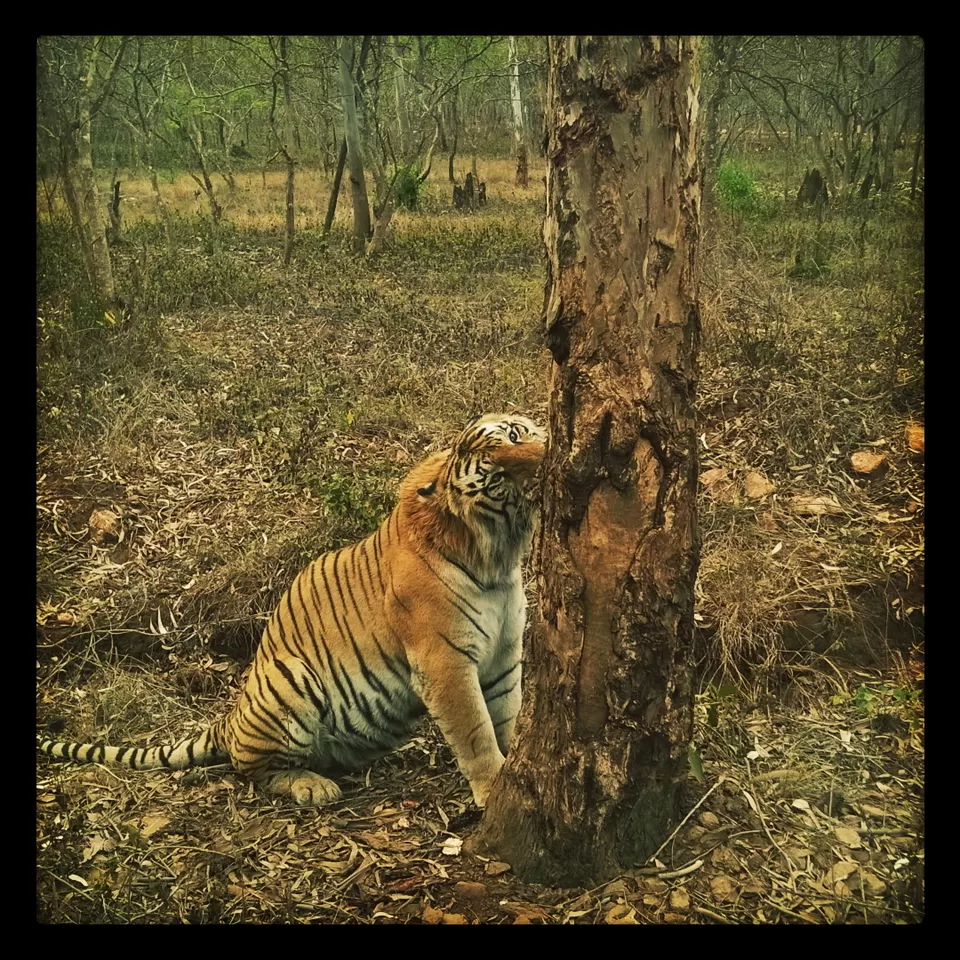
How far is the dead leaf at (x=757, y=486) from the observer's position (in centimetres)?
486

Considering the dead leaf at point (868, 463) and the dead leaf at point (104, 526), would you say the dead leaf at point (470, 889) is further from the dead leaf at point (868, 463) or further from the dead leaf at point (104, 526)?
the dead leaf at point (868, 463)

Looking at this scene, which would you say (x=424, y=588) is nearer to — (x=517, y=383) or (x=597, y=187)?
(x=597, y=187)

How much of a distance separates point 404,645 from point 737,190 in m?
5.44

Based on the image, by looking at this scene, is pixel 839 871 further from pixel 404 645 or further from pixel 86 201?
pixel 86 201

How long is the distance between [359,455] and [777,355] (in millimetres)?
2549

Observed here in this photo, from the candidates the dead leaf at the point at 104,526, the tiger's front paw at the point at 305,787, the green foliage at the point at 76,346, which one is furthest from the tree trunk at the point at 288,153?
the tiger's front paw at the point at 305,787

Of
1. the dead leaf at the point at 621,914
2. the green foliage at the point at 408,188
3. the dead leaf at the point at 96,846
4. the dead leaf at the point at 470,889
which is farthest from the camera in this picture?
the green foliage at the point at 408,188

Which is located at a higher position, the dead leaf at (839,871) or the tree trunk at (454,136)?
the tree trunk at (454,136)

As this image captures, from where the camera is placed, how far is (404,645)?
138 inches

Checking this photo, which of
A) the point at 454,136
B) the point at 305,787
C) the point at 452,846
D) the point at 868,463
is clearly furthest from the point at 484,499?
the point at 454,136

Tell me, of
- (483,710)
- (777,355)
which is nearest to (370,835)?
(483,710)

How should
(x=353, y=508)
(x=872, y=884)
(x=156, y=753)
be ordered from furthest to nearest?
(x=353, y=508) → (x=156, y=753) → (x=872, y=884)

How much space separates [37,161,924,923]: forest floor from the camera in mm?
2982

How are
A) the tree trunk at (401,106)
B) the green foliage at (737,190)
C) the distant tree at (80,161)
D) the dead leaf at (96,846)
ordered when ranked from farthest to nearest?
the tree trunk at (401,106)
the green foliage at (737,190)
the distant tree at (80,161)
the dead leaf at (96,846)
